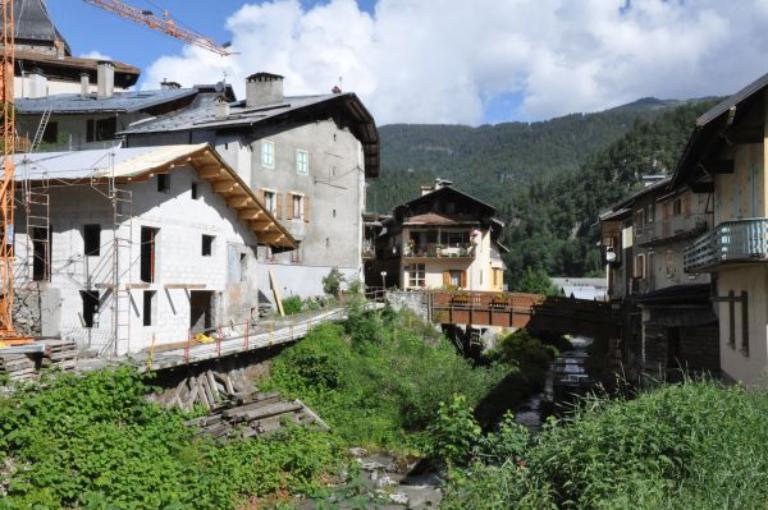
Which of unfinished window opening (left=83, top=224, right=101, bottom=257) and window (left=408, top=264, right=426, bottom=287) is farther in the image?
window (left=408, top=264, right=426, bottom=287)

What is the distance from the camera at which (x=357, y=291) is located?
38875 millimetres

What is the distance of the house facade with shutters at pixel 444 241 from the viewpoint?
51938 millimetres

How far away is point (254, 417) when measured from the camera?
69.1 feet

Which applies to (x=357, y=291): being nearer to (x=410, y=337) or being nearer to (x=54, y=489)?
(x=410, y=337)

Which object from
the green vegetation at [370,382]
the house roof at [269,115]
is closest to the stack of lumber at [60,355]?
the green vegetation at [370,382]

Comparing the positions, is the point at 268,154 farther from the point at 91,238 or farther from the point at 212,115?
the point at 91,238

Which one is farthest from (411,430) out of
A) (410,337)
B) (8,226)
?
(8,226)

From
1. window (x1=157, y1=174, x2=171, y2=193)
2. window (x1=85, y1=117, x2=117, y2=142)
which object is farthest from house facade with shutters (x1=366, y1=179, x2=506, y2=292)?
window (x1=157, y1=174, x2=171, y2=193)

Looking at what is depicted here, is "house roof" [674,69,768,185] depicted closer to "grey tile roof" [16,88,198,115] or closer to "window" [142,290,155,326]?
"window" [142,290,155,326]

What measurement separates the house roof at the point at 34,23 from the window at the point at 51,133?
77.3ft

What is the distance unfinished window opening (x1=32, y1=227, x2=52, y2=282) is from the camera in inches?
883

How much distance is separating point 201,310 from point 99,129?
55.7 feet

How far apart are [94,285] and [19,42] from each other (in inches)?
1805

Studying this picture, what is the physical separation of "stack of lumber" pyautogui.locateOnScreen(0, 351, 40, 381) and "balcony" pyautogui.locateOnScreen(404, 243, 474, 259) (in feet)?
120
